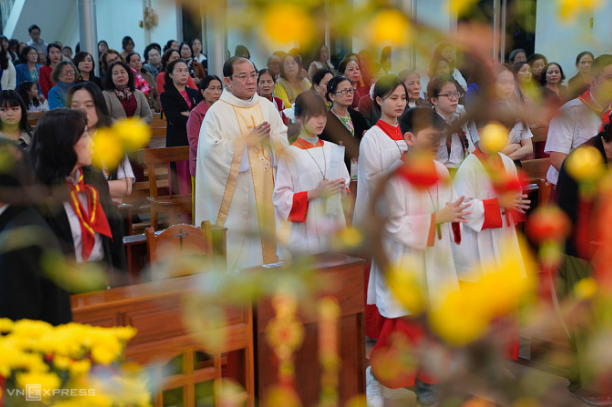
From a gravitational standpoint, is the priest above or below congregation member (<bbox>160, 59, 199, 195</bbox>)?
below

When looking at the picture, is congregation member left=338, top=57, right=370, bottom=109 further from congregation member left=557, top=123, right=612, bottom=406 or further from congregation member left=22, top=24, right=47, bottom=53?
congregation member left=22, top=24, right=47, bottom=53

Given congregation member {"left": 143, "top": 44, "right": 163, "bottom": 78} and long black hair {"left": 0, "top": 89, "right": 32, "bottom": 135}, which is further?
congregation member {"left": 143, "top": 44, "right": 163, "bottom": 78}

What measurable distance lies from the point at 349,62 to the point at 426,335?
556 centimetres

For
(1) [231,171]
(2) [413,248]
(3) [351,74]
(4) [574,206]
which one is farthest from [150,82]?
(4) [574,206]

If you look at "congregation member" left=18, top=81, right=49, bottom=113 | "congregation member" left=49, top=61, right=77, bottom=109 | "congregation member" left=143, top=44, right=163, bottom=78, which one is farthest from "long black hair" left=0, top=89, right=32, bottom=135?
"congregation member" left=143, top=44, right=163, bottom=78

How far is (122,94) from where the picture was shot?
6.62 metres

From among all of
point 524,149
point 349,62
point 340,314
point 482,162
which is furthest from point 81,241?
point 349,62

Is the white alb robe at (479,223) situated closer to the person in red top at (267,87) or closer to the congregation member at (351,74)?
the congregation member at (351,74)

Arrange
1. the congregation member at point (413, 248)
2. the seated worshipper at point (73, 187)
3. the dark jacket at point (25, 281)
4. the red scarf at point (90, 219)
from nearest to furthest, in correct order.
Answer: the dark jacket at point (25, 281), the seated worshipper at point (73, 187), the red scarf at point (90, 219), the congregation member at point (413, 248)

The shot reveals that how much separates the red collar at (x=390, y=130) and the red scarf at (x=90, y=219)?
6.40 feet

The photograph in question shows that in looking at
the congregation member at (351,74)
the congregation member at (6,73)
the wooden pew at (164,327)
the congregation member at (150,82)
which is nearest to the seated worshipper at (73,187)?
the wooden pew at (164,327)

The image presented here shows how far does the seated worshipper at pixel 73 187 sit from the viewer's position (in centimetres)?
255

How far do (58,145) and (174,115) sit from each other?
3.99 m

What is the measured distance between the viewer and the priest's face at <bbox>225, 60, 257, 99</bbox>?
4773 millimetres
